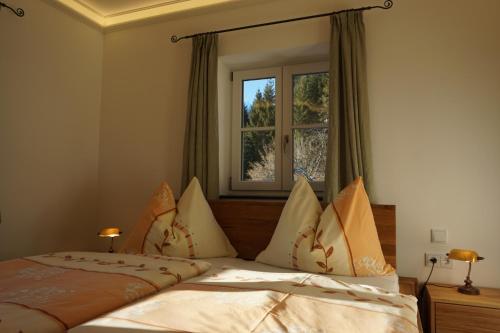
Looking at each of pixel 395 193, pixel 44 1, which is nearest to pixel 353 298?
pixel 395 193

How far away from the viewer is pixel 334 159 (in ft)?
7.42

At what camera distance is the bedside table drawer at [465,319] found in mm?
1733

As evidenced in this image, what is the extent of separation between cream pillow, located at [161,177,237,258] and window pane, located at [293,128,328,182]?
2.52 ft

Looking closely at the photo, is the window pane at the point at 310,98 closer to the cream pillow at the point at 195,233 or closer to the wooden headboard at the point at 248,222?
the wooden headboard at the point at 248,222

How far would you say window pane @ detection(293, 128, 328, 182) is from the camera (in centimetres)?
270

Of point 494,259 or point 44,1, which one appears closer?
point 494,259

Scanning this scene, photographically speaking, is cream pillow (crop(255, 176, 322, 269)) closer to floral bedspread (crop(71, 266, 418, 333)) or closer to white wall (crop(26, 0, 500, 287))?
white wall (crop(26, 0, 500, 287))

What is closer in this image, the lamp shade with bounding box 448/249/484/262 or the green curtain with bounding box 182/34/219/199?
the lamp shade with bounding box 448/249/484/262

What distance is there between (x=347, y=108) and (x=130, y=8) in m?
2.08

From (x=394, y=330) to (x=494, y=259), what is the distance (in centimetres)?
158

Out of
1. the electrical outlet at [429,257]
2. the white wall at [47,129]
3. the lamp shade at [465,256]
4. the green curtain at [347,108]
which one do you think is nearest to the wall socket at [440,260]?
the electrical outlet at [429,257]

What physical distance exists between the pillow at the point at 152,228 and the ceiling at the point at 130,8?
1.61 m

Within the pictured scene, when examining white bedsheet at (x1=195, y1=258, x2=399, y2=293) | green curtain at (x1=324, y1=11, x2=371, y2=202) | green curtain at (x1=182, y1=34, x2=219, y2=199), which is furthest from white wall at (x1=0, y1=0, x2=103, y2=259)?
green curtain at (x1=324, y1=11, x2=371, y2=202)

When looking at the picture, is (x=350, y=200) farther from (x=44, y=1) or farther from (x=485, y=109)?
(x=44, y=1)
